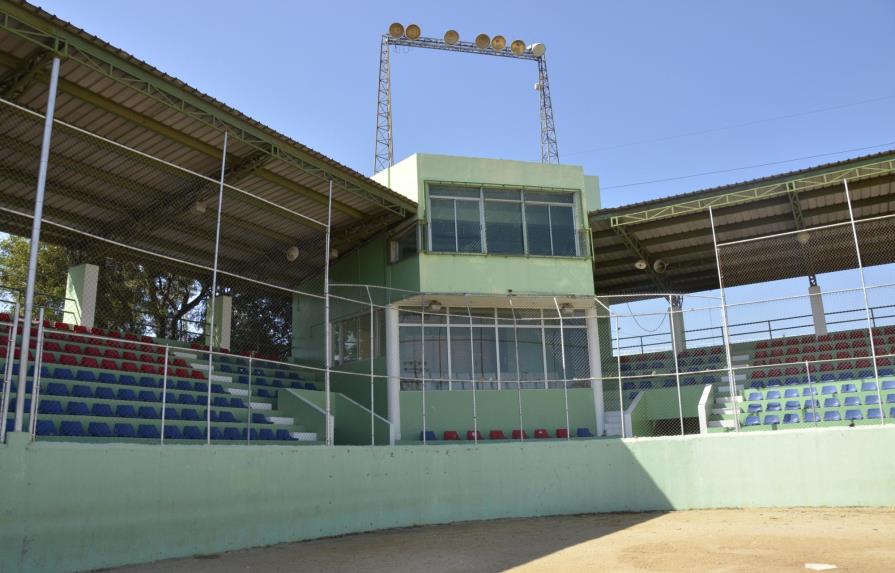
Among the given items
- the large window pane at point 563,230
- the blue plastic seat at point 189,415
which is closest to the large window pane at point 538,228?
the large window pane at point 563,230

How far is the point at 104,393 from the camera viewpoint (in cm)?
1352

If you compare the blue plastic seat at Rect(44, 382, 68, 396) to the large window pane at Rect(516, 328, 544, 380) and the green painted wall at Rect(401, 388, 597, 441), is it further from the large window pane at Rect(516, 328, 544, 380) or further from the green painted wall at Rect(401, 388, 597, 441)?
the large window pane at Rect(516, 328, 544, 380)

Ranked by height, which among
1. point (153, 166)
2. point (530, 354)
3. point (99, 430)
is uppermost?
point (153, 166)

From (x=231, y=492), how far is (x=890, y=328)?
Answer: 66.9 ft

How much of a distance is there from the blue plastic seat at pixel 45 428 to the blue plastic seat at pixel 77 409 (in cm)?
72

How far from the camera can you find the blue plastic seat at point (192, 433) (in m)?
13.6

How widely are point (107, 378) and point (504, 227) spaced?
10.4 m

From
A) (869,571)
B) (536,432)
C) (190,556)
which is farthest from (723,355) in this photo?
(190,556)

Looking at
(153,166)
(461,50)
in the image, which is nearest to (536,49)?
(461,50)

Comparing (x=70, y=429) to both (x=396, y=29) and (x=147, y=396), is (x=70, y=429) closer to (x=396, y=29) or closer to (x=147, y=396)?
(x=147, y=396)

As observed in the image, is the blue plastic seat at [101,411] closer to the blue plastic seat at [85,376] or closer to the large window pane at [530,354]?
the blue plastic seat at [85,376]

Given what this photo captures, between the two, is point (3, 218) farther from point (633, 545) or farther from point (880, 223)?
point (880, 223)

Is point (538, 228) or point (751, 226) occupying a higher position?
point (751, 226)

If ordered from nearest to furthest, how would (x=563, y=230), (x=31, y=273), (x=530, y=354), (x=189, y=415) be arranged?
(x=31, y=273)
(x=189, y=415)
(x=530, y=354)
(x=563, y=230)
